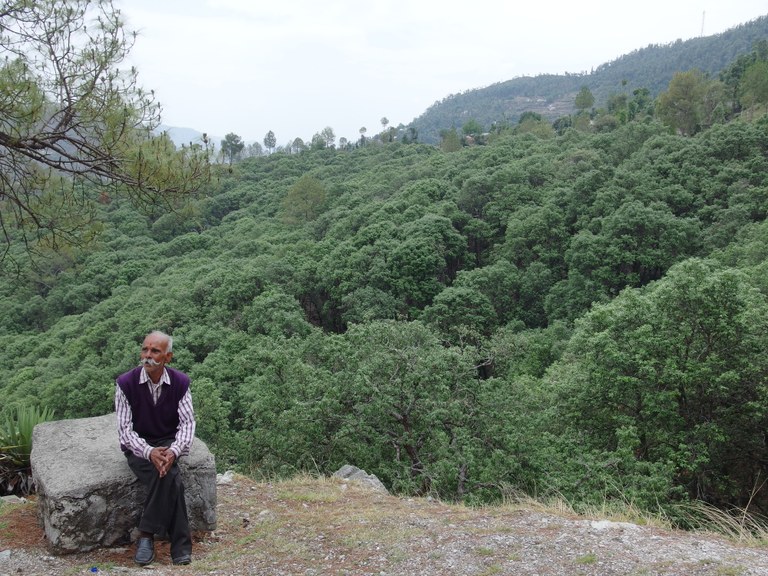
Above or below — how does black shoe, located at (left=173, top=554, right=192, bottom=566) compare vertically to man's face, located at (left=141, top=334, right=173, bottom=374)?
below

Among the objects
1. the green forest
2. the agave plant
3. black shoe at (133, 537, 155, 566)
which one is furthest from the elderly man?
the green forest

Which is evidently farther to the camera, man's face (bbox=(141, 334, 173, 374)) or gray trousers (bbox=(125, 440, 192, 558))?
man's face (bbox=(141, 334, 173, 374))

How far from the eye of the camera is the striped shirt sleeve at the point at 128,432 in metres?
4.52

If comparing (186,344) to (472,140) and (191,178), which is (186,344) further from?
(472,140)

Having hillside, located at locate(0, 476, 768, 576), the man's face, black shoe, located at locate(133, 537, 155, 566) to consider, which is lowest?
hillside, located at locate(0, 476, 768, 576)

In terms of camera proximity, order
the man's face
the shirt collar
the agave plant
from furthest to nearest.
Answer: the agave plant < the shirt collar < the man's face

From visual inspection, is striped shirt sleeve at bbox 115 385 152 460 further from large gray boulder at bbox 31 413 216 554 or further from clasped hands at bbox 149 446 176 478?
large gray boulder at bbox 31 413 216 554

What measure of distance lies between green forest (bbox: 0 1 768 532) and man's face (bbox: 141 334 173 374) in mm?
2248

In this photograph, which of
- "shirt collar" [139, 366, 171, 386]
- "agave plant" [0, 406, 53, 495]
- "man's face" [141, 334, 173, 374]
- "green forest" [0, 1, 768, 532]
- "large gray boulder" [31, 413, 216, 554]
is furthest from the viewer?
"green forest" [0, 1, 768, 532]

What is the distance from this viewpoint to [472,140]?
92.9m

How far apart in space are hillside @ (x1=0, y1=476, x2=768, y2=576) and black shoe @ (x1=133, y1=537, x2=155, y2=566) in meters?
0.08

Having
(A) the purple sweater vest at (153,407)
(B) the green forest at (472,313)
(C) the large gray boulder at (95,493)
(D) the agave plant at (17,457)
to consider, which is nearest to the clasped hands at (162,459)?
(A) the purple sweater vest at (153,407)

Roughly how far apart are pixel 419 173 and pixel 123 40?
49875 mm

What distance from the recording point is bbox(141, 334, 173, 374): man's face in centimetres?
454
